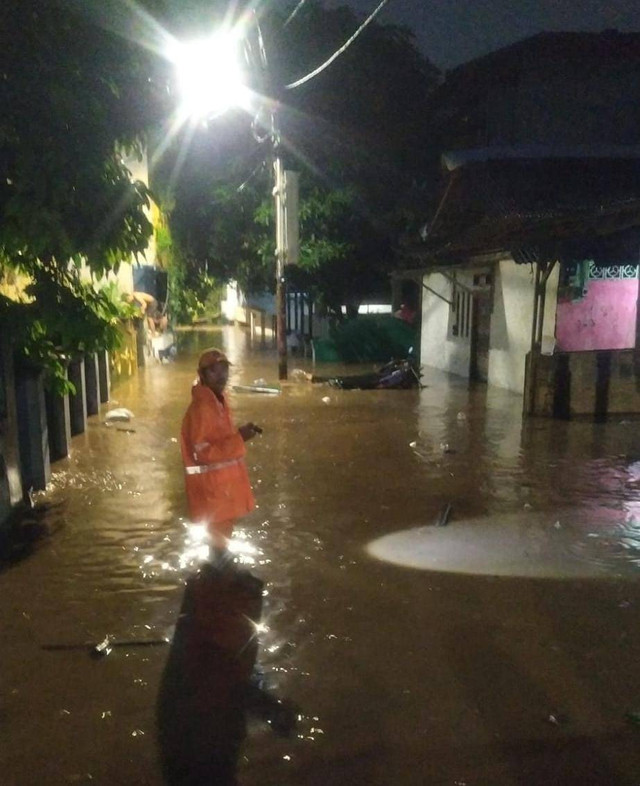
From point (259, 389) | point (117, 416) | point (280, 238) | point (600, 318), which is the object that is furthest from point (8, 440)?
point (280, 238)

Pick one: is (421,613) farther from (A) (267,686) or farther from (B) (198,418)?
(B) (198,418)

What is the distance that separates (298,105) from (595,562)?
19.7 meters

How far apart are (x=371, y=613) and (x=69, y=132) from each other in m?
3.86

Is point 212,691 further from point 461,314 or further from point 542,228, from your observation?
point 461,314

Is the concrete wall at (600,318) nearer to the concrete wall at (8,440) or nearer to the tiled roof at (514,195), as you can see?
the tiled roof at (514,195)

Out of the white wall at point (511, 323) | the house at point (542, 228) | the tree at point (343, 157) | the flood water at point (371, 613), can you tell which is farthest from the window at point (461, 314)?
the flood water at point (371, 613)

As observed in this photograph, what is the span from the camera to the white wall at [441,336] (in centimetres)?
1644

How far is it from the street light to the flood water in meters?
4.43

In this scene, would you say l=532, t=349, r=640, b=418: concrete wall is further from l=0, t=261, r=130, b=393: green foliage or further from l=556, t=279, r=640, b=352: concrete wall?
l=0, t=261, r=130, b=393: green foliage

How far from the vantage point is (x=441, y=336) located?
18.1 metres

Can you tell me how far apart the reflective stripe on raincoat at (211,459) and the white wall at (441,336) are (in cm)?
1166

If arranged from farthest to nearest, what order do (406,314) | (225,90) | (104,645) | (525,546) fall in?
(406,314) → (225,90) → (525,546) → (104,645)

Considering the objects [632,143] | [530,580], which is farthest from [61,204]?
[632,143]

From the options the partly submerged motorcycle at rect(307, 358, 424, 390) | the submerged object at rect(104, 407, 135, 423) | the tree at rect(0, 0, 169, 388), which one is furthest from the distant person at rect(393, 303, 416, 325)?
the tree at rect(0, 0, 169, 388)
